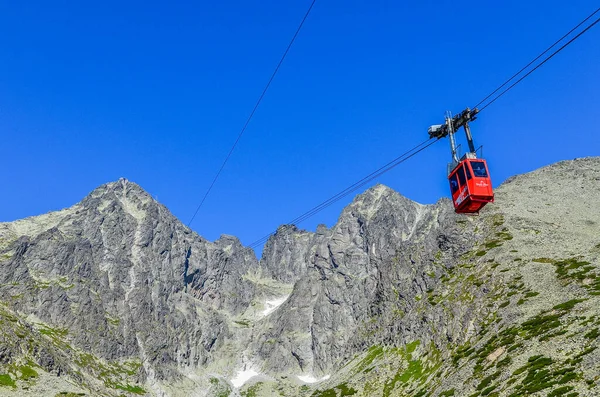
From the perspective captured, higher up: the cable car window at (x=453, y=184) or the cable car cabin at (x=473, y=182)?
the cable car window at (x=453, y=184)

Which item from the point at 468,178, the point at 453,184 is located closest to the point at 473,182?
the point at 468,178

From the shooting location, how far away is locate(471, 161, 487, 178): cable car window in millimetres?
42188

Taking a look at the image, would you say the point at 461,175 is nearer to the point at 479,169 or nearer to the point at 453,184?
the point at 479,169

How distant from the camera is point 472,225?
18975cm

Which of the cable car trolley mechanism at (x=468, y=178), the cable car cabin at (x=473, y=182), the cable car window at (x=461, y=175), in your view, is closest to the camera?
the cable car trolley mechanism at (x=468, y=178)

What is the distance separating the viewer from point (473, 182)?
42000 mm

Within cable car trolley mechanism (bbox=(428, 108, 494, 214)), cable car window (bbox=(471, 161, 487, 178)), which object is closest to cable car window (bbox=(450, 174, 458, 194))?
cable car trolley mechanism (bbox=(428, 108, 494, 214))

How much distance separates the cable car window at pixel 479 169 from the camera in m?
42.2

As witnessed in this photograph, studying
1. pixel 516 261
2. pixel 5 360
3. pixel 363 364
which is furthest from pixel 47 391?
pixel 516 261

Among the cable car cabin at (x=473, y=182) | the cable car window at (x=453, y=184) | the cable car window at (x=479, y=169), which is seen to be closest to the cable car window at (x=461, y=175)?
the cable car cabin at (x=473, y=182)

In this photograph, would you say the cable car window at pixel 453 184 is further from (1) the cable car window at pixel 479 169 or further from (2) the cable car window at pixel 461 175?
(1) the cable car window at pixel 479 169

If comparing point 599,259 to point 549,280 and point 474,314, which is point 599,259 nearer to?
point 549,280

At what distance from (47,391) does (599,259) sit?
7216 inches

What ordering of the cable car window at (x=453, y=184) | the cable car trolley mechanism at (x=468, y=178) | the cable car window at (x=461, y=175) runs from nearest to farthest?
the cable car trolley mechanism at (x=468, y=178) → the cable car window at (x=461, y=175) → the cable car window at (x=453, y=184)
